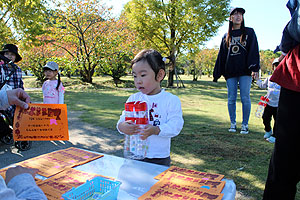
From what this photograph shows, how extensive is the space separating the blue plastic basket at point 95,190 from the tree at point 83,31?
16.4 metres

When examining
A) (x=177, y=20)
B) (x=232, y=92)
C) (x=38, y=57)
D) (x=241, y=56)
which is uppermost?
(x=177, y=20)

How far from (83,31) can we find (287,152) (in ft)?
55.3

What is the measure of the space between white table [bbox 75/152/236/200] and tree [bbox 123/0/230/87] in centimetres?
1630

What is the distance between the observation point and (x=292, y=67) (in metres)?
1.77

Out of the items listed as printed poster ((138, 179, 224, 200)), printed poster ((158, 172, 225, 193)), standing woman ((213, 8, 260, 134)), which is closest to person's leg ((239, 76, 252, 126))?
standing woman ((213, 8, 260, 134))

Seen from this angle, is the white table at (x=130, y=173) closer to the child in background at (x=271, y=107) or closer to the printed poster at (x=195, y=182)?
the printed poster at (x=195, y=182)

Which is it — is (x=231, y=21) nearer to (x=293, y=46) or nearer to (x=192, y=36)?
(x=293, y=46)

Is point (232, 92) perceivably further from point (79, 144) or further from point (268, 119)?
point (79, 144)

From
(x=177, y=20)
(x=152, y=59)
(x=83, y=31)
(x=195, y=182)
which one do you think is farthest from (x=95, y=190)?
(x=177, y=20)

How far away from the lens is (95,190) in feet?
4.38

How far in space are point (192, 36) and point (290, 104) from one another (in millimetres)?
18189

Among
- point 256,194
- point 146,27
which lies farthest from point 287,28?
point 146,27

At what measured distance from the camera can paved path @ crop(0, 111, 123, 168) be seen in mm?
3878

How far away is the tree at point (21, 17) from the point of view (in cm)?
1066
